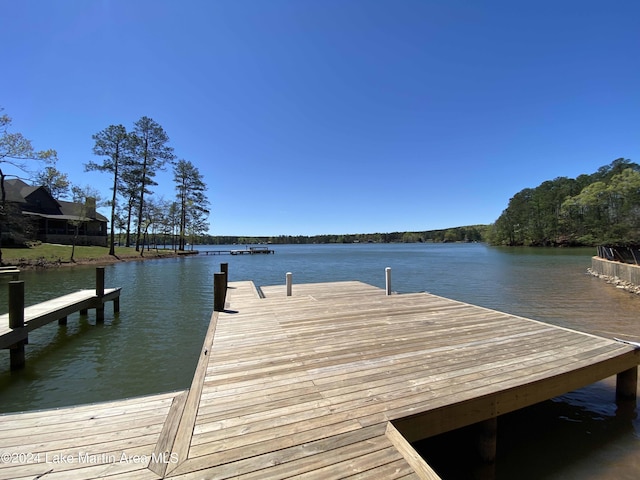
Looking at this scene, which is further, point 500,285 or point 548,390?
point 500,285

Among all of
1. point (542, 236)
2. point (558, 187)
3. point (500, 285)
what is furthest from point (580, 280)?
point (558, 187)

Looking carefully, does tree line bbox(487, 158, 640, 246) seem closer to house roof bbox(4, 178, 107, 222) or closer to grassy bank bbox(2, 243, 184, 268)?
grassy bank bbox(2, 243, 184, 268)

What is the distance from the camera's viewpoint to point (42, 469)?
2.19 m

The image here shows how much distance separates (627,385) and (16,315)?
1171 cm

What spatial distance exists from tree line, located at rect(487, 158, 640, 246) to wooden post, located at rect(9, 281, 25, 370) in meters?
50.7

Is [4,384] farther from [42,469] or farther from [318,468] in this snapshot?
[318,468]

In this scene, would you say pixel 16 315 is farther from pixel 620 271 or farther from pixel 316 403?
pixel 620 271

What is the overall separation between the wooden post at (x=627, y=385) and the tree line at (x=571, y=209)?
42732 millimetres

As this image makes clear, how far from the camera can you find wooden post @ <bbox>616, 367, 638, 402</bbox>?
4836 mm

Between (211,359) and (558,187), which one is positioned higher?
(558,187)

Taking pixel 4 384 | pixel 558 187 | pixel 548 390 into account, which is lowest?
pixel 4 384

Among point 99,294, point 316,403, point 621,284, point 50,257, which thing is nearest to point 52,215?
point 50,257

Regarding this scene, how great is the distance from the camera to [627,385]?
4.89m

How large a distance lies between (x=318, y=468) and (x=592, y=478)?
11.5 ft
